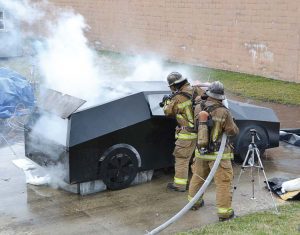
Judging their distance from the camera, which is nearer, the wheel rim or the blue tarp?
the wheel rim

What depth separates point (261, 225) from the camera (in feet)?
17.5

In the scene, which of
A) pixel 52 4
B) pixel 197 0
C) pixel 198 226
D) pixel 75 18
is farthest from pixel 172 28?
pixel 198 226

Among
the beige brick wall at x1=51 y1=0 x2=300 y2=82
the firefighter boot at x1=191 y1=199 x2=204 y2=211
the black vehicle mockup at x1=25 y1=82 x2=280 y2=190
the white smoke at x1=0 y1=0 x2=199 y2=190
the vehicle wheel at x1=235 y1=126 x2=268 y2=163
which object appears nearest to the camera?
the firefighter boot at x1=191 y1=199 x2=204 y2=211

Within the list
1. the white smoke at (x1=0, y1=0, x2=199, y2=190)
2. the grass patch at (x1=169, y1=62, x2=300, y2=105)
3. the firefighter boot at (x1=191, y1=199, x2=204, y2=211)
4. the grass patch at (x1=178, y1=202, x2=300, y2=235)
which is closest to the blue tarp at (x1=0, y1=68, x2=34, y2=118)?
the white smoke at (x1=0, y1=0, x2=199, y2=190)

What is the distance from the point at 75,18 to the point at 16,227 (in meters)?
20.2

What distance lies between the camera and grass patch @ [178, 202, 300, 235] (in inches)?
204

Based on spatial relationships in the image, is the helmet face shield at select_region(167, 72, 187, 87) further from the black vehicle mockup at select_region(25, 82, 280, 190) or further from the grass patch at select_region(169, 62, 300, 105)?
the grass patch at select_region(169, 62, 300, 105)

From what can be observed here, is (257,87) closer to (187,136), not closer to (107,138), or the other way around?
(187,136)

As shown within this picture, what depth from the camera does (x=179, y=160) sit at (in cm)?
661

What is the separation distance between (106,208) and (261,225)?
6.14 ft

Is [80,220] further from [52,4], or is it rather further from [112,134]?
[52,4]

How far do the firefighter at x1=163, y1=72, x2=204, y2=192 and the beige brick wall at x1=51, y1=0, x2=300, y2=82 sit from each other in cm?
908

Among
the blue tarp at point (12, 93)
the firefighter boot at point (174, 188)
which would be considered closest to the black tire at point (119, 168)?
the firefighter boot at point (174, 188)

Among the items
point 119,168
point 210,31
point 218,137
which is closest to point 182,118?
point 218,137
